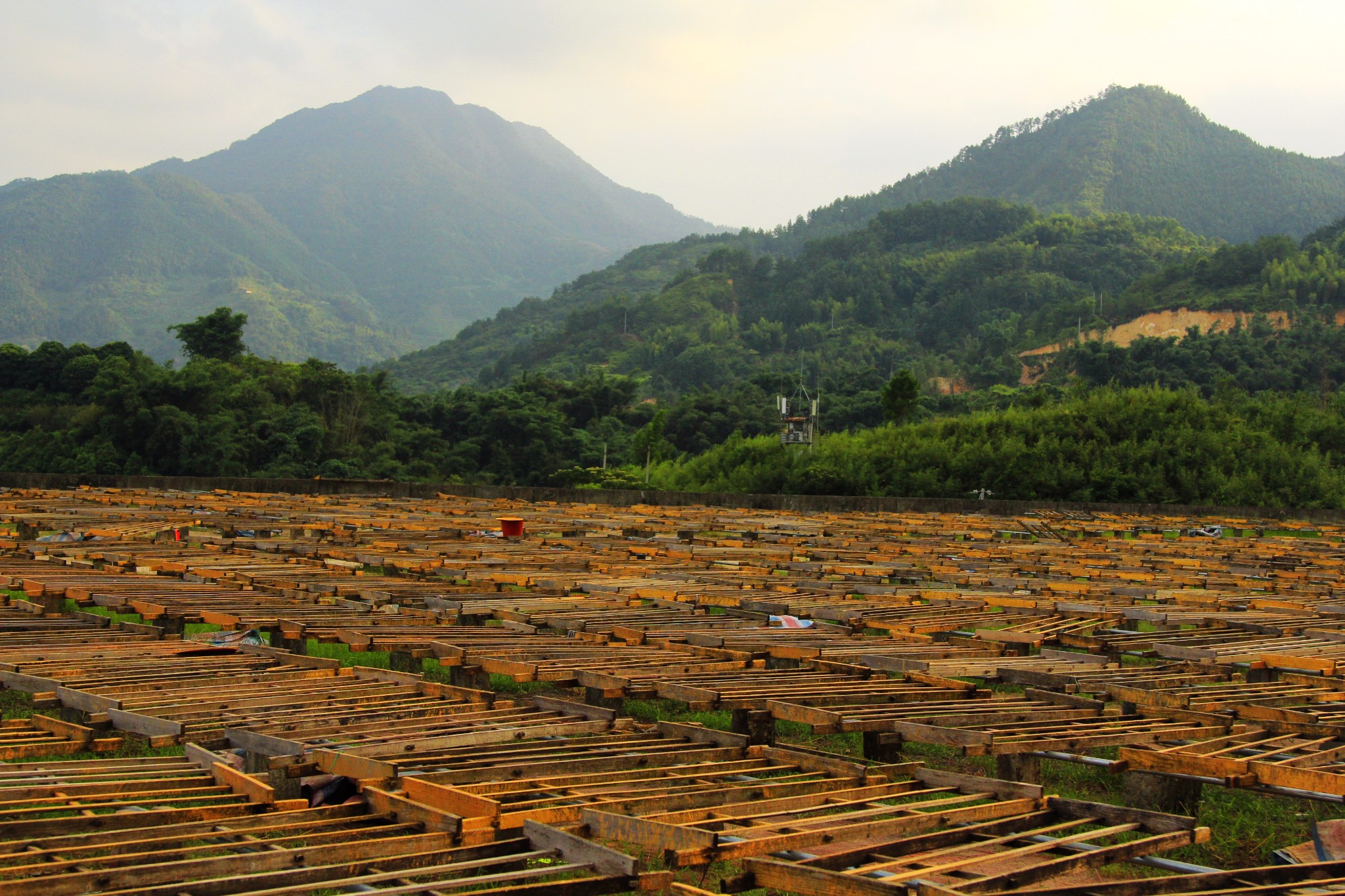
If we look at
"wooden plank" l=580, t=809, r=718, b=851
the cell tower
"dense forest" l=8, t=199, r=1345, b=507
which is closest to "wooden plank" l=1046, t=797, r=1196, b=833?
"wooden plank" l=580, t=809, r=718, b=851

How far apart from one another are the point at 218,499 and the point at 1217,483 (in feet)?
83.3

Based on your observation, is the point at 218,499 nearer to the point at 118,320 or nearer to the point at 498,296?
the point at 118,320

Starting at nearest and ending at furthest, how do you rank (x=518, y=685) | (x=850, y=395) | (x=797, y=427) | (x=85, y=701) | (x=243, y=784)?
→ (x=243, y=784) < (x=85, y=701) < (x=518, y=685) < (x=797, y=427) < (x=850, y=395)

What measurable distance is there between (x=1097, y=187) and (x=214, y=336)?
11818 centimetres

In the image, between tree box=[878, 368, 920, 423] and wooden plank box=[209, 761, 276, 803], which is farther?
tree box=[878, 368, 920, 423]

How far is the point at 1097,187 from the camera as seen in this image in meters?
144

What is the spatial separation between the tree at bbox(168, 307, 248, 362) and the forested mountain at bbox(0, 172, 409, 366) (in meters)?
67.0

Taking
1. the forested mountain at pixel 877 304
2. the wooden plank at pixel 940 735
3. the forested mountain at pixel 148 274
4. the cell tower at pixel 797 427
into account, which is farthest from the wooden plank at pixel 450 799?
the forested mountain at pixel 148 274

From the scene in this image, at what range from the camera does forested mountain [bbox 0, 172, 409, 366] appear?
12875 cm

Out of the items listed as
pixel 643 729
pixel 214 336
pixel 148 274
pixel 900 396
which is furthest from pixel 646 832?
pixel 148 274

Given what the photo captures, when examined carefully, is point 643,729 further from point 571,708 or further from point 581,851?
point 581,851

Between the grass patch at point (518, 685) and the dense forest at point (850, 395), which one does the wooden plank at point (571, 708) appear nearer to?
the grass patch at point (518, 685)

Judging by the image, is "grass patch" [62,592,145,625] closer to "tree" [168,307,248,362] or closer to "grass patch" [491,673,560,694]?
"grass patch" [491,673,560,694]

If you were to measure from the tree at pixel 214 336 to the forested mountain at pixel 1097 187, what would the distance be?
191 feet
